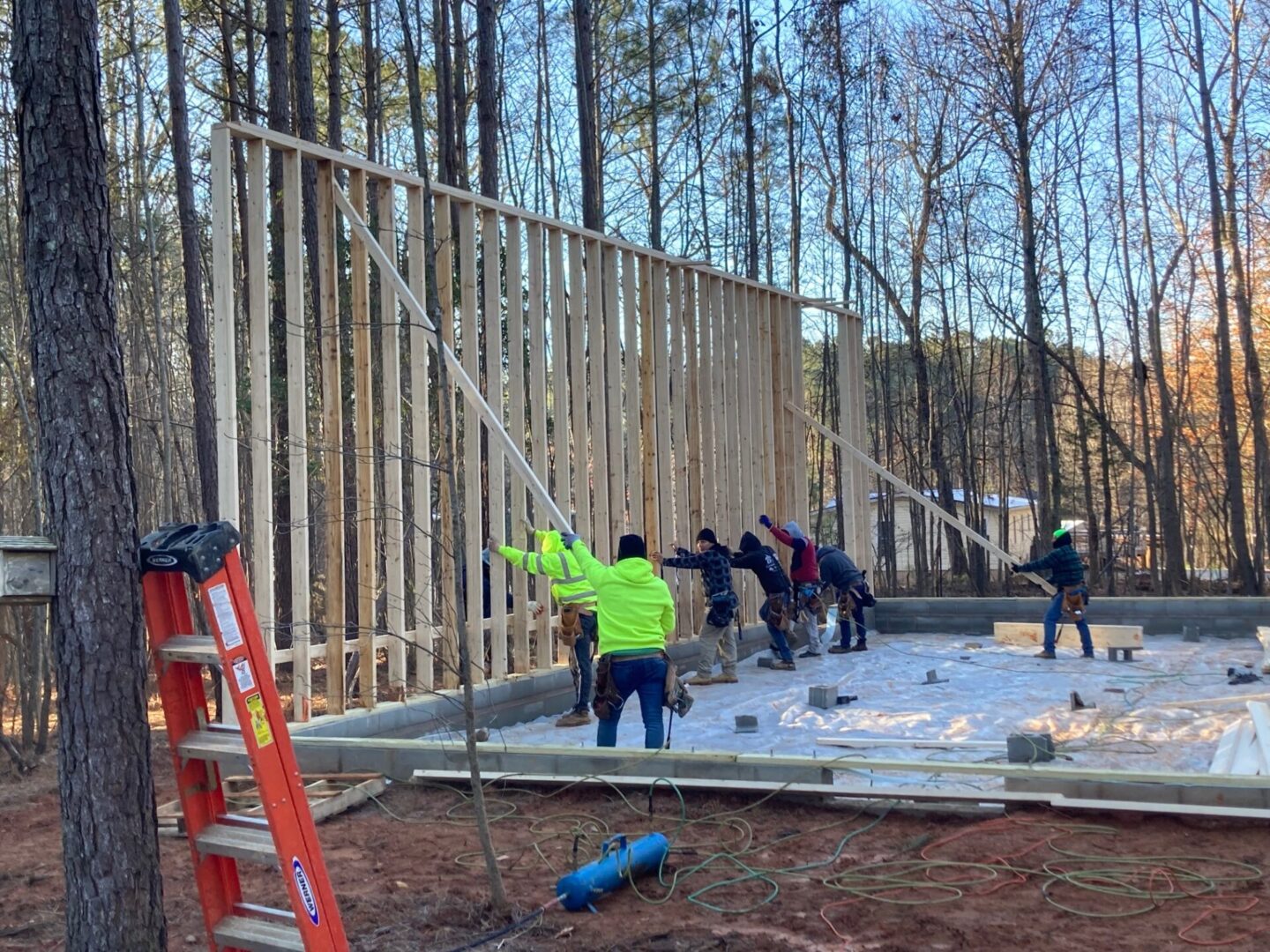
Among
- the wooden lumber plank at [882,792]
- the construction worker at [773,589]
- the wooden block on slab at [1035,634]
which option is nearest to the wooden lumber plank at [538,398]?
the construction worker at [773,589]

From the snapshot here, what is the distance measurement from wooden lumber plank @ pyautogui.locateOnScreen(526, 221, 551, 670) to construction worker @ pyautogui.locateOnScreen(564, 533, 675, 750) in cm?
273

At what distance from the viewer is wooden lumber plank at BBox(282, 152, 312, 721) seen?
25.7ft

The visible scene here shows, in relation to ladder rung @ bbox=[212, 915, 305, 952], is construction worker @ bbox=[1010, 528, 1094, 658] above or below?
above

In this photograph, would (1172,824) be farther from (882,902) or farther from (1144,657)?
(1144,657)

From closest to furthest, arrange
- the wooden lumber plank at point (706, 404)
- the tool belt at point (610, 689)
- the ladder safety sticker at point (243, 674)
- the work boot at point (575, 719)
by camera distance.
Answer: the ladder safety sticker at point (243, 674) → the tool belt at point (610, 689) → the work boot at point (575, 719) → the wooden lumber plank at point (706, 404)

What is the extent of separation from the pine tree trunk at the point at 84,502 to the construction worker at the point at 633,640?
163 inches

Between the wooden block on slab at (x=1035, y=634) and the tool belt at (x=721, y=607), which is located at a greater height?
the tool belt at (x=721, y=607)

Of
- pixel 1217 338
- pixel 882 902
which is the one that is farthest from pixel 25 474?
pixel 1217 338

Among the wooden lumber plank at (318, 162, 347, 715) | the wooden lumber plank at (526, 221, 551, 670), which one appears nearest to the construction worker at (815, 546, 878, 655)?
the wooden lumber plank at (526, 221, 551, 670)

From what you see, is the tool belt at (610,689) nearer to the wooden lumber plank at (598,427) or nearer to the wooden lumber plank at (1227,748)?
the wooden lumber plank at (1227,748)

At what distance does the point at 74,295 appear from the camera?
A: 11.5 feet

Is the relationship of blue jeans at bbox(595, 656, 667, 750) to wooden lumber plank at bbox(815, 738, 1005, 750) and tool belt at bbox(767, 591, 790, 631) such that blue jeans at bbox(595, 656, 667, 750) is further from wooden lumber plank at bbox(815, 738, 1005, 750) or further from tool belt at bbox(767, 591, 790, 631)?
tool belt at bbox(767, 591, 790, 631)

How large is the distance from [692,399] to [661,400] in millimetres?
680

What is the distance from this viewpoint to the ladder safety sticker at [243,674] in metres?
3.34
